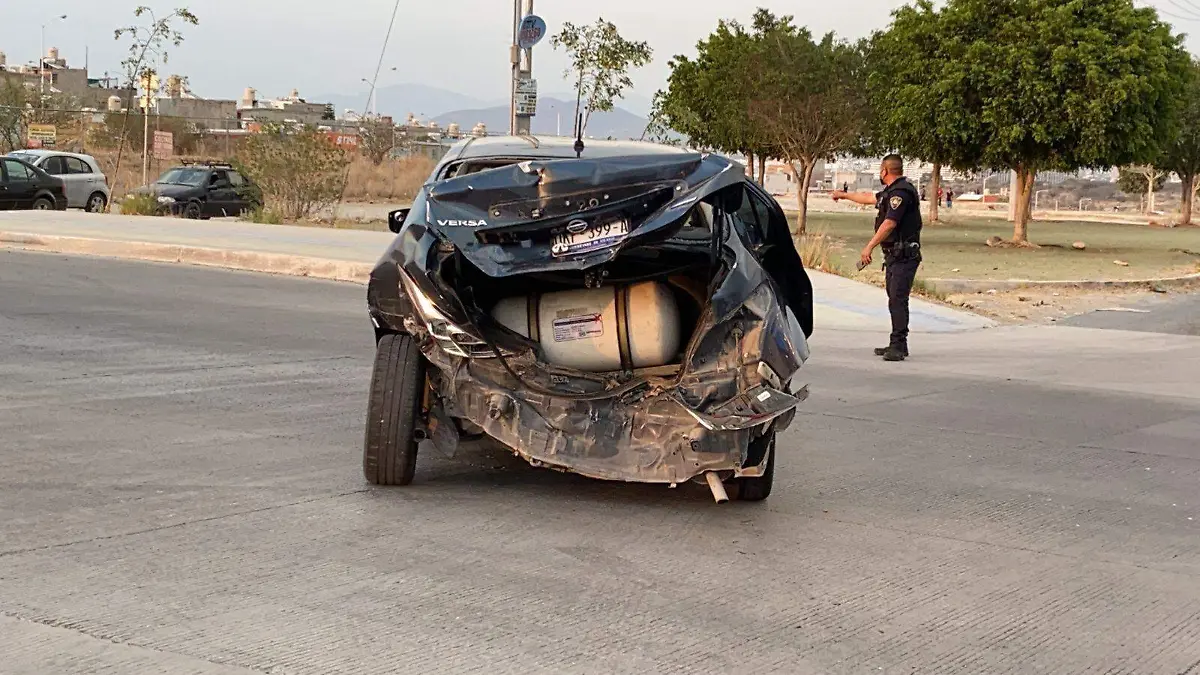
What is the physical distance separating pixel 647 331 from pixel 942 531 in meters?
1.55

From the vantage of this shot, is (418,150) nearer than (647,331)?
No

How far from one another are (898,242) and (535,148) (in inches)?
219

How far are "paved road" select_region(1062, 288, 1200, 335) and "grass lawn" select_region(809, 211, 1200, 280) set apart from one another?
3350mm

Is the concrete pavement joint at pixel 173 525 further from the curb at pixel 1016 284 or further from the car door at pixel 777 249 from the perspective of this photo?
the curb at pixel 1016 284

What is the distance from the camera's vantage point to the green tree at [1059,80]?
31422mm

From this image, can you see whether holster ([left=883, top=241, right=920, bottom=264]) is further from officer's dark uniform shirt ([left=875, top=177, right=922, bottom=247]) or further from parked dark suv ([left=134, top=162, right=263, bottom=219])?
parked dark suv ([left=134, top=162, right=263, bottom=219])

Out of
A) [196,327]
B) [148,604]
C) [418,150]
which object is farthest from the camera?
[418,150]

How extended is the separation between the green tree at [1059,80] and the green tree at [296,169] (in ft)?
48.5

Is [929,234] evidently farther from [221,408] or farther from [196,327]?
[221,408]

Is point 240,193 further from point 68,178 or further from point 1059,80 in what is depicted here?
point 1059,80

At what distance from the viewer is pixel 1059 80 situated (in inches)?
1241

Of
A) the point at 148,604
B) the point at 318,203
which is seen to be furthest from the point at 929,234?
the point at 148,604

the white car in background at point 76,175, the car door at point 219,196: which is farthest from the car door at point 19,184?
the car door at point 219,196

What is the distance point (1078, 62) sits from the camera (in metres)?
31.5
